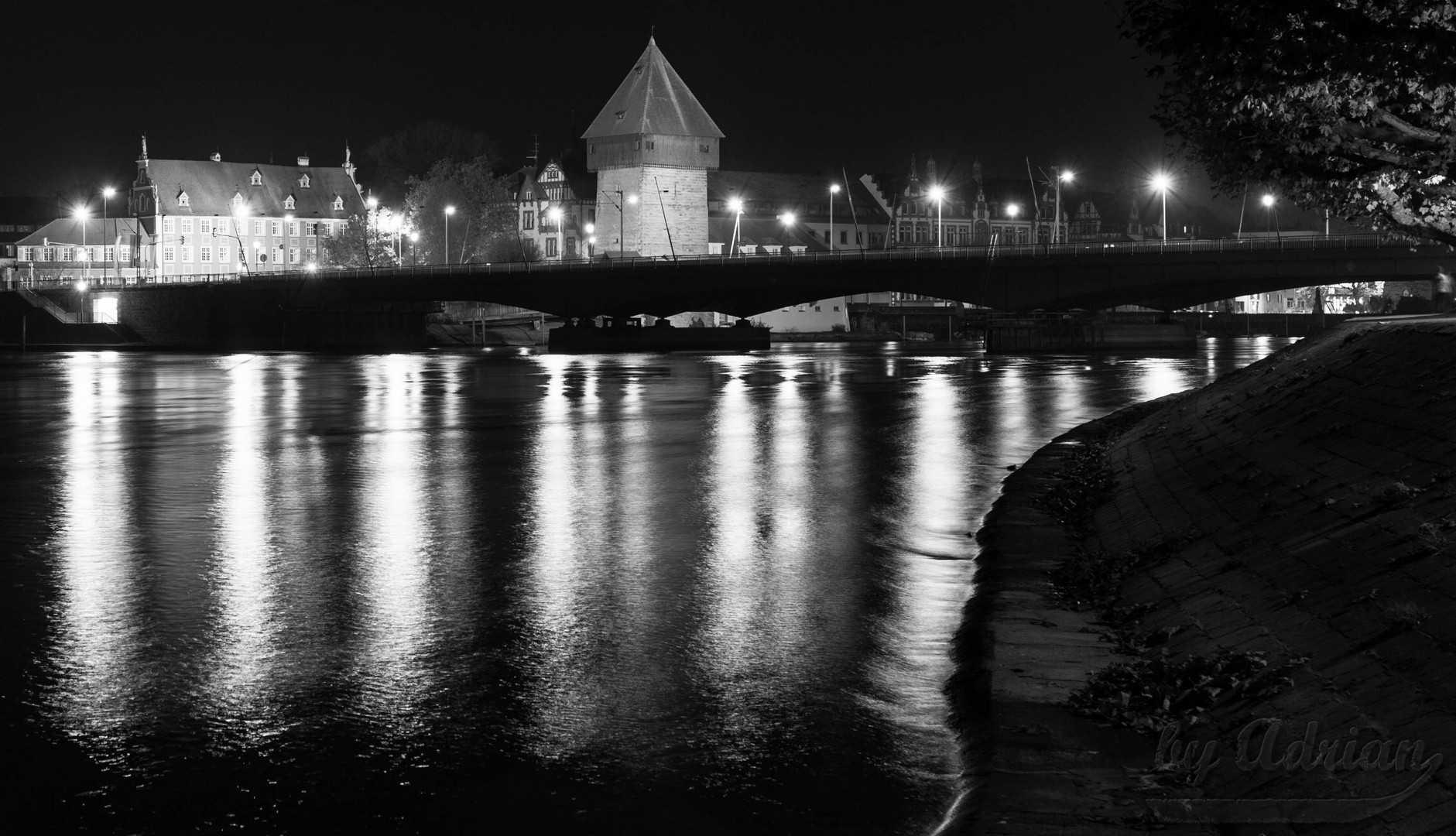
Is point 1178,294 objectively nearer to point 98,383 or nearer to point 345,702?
point 98,383

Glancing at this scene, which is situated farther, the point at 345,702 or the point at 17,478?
the point at 17,478

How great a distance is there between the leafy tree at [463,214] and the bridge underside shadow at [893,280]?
25.1 meters

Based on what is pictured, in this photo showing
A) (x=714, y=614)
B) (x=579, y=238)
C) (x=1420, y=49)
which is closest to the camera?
(x=714, y=614)

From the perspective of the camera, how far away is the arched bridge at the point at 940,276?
276ft

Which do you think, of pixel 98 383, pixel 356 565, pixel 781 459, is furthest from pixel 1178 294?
pixel 356 565

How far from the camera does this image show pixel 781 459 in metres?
29.1

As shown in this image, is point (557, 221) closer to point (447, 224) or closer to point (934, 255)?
point (447, 224)

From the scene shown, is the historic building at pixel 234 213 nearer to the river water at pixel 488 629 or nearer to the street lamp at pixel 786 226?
the street lamp at pixel 786 226

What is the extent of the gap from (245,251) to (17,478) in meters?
152

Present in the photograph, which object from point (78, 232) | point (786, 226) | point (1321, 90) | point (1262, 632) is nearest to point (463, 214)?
point (786, 226)

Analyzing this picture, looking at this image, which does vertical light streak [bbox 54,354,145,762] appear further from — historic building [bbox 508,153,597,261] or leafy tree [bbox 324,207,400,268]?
historic building [bbox 508,153,597,261]

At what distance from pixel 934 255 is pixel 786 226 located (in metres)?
68.3

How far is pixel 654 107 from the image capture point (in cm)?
14475

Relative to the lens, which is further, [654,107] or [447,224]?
[654,107]
